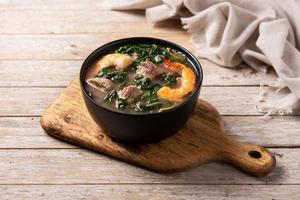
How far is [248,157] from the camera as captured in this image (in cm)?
140

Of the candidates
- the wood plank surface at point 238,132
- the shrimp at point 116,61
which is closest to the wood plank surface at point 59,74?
the wood plank surface at point 238,132

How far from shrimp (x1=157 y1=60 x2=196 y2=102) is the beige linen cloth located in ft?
1.13

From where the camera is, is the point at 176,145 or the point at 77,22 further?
the point at 77,22

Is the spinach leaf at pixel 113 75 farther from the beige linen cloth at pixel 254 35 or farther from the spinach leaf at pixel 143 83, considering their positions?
the beige linen cloth at pixel 254 35

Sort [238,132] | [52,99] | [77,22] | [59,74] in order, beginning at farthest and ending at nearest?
1. [77,22]
2. [59,74]
3. [52,99]
4. [238,132]

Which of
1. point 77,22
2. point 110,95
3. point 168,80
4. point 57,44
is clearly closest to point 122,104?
point 110,95

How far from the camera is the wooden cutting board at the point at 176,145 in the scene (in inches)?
54.5

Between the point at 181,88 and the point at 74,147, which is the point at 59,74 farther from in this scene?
the point at 181,88

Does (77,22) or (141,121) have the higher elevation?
(141,121)

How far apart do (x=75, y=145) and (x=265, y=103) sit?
0.68m

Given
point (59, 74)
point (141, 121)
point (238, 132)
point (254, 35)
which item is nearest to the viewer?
point (141, 121)

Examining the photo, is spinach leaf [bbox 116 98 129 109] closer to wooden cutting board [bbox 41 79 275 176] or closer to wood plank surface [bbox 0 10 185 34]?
wooden cutting board [bbox 41 79 275 176]

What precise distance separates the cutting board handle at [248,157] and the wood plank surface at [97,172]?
26 millimetres

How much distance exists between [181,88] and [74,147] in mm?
383
